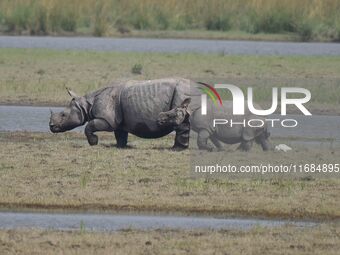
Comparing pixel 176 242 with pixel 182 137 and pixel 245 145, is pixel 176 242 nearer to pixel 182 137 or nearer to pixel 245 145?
pixel 182 137

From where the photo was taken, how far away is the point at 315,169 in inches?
629

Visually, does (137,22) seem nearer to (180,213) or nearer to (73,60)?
(73,60)

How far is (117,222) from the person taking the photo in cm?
1260

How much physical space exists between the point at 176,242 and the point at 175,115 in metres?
5.08

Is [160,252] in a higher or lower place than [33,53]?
higher

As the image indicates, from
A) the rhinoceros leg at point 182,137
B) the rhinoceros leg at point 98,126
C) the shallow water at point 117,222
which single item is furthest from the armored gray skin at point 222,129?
the shallow water at point 117,222

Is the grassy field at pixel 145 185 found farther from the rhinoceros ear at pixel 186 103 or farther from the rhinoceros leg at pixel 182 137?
the rhinoceros ear at pixel 186 103

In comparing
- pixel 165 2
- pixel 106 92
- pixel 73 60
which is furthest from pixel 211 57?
pixel 106 92

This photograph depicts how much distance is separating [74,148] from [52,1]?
20.5 m

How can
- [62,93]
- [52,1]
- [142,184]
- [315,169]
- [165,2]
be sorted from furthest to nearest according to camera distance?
[165,2]
[52,1]
[62,93]
[315,169]
[142,184]

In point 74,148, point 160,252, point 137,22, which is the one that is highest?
point 160,252

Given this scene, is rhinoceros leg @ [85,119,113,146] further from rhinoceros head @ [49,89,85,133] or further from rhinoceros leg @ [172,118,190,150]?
rhinoceros leg @ [172,118,190,150]

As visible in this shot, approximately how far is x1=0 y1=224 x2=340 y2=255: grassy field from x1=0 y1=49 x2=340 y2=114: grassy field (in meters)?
10.8

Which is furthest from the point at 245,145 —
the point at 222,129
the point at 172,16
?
the point at 172,16
